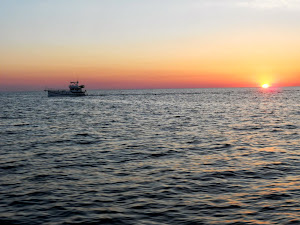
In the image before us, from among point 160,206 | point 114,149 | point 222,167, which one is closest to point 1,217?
point 160,206

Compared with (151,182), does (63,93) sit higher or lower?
higher

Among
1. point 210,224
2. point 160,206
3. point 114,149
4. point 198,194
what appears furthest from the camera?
point 114,149

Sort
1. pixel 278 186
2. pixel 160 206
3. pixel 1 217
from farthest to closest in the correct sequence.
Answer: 1. pixel 278 186
2. pixel 160 206
3. pixel 1 217

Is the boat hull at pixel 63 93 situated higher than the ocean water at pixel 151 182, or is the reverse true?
the boat hull at pixel 63 93

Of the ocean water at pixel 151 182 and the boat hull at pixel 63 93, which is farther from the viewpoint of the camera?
the boat hull at pixel 63 93

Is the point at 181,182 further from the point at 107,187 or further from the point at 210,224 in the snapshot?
the point at 210,224

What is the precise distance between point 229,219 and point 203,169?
7102mm

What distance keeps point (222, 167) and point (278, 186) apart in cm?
418

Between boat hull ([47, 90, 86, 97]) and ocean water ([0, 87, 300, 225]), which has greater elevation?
boat hull ([47, 90, 86, 97])

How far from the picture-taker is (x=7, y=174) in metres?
17.8

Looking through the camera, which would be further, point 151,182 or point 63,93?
point 63,93

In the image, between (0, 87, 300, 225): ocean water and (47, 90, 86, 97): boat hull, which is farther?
(47, 90, 86, 97): boat hull

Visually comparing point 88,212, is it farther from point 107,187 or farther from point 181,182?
point 181,182

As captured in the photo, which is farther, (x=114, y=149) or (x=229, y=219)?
(x=114, y=149)
